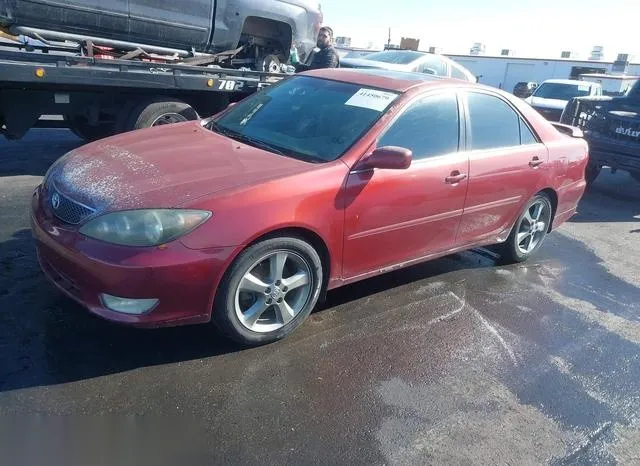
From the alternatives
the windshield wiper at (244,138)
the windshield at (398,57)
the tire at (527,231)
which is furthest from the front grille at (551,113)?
the windshield wiper at (244,138)

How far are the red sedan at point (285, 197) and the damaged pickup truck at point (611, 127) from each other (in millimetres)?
4004

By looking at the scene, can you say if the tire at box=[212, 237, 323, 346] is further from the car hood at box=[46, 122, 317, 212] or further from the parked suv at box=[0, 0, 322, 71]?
the parked suv at box=[0, 0, 322, 71]

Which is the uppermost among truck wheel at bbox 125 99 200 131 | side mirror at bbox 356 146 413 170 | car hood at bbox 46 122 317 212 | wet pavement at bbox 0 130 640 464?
side mirror at bbox 356 146 413 170

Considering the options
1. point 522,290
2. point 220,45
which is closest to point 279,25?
point 220,45

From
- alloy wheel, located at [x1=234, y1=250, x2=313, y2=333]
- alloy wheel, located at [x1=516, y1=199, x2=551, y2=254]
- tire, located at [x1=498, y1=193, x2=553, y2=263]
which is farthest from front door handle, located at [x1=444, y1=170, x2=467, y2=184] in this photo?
alloy wheel, located at [x1=234, y1=250, x2=313, y2=333]

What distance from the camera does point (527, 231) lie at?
526 centimetres

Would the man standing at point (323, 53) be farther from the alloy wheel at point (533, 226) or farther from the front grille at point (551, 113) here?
the front grille at point (551, 113)

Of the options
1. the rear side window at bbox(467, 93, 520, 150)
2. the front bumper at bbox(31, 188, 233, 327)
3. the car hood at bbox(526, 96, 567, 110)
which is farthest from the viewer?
the car hood at bbox(526, 96, 567, 110)

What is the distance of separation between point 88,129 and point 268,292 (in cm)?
528

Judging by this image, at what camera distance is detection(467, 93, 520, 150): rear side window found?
445cm

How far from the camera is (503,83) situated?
124 feet

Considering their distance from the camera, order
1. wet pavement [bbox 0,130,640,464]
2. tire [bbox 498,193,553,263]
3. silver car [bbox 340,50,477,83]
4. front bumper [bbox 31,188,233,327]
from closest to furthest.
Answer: wet pavement [bbox 0,130,640,464], front bumper [bbox 31,188,233,327], tire [bbox 498,193,553,263], silver car [bbox 340,50,477,83]

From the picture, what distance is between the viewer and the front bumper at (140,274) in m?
2.91

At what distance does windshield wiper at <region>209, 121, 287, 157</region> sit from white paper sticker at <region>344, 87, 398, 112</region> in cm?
69
